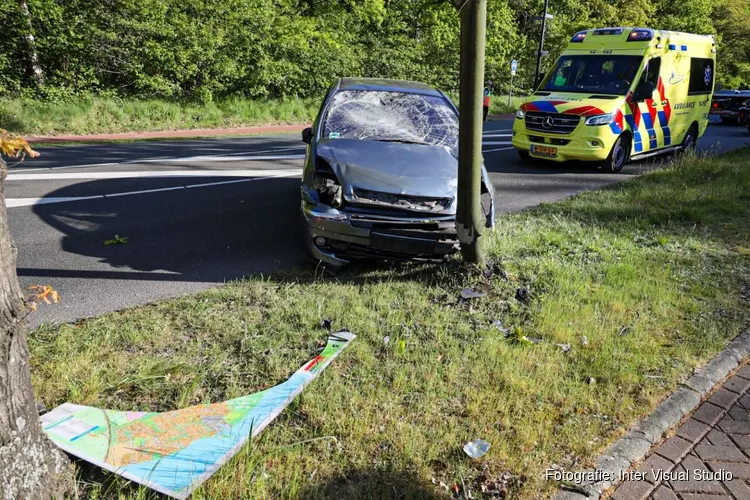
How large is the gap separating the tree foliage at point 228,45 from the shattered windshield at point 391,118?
4.40 m

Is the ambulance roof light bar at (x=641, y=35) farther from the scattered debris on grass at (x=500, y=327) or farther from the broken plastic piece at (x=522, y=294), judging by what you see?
the scattered debris on grass at (x=500, y=327)

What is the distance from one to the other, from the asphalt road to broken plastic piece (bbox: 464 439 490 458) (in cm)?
295

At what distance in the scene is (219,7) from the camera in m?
18.8

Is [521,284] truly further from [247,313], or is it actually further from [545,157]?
[545,157]

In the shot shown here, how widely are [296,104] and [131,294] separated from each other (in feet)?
56.5

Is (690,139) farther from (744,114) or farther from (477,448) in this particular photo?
(477,448)

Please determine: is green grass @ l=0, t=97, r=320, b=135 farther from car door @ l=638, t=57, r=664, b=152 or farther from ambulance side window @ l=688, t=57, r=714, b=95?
ambulance side window @ l=688, t=57, r=714, b=95

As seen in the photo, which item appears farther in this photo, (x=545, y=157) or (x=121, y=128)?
(x=121, y=128)

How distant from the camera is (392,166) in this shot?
5.51 meters

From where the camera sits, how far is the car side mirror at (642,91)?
11070mm

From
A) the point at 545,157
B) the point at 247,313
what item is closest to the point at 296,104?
the point at 545,157

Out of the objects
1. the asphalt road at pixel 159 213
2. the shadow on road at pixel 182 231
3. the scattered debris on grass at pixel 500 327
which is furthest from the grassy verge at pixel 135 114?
the scattered debris on grass at pixel 500 327

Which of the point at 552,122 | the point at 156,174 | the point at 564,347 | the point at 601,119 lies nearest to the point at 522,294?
the point at 564,347

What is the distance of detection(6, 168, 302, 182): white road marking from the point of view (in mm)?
8852
